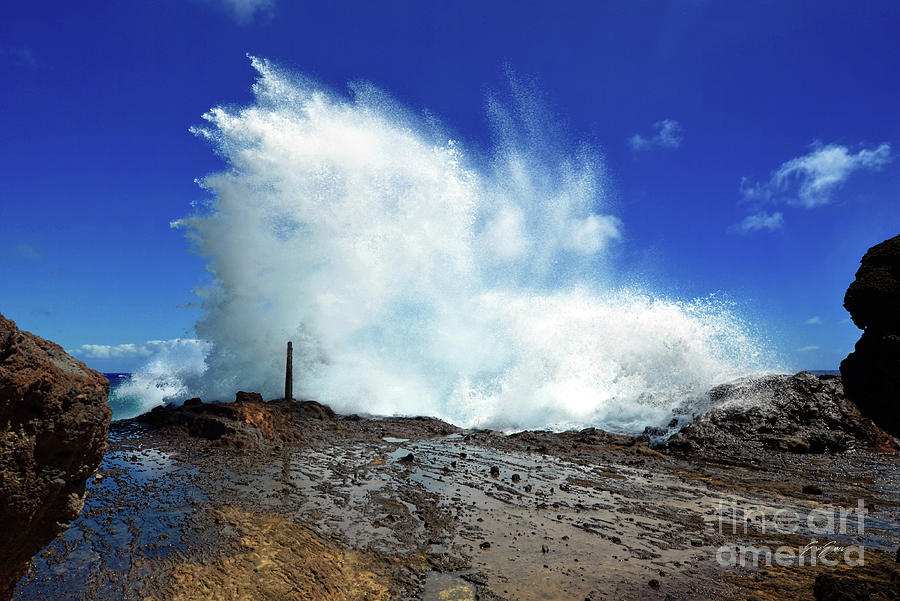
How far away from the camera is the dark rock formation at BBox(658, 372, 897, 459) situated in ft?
40.4

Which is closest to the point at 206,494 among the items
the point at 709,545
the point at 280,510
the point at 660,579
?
the point at 280,510

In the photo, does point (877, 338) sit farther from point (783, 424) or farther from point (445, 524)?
point (783, 424)

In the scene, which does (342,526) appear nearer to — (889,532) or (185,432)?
(889,532)

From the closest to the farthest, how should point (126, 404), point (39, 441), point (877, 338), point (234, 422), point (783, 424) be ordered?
point (39, 441) → point (877, 338) → point (234, 422) → point (783, 424) → point (126, 404)

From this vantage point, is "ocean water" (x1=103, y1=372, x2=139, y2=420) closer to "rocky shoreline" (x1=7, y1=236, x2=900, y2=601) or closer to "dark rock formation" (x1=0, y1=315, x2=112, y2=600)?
"rocky shoreline" (x1=7, y1=236, x2=900, y2=601)

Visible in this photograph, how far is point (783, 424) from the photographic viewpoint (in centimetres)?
1320

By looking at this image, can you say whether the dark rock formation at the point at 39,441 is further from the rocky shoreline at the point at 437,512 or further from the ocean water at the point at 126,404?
the ocean water at the point at 126,404

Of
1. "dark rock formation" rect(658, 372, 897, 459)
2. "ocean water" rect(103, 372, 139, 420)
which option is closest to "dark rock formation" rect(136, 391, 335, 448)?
"dark rock formation" rect(658, 372, 897, 459)

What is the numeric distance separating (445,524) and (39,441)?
17.2 ft

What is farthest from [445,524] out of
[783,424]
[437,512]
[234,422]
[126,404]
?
[126,404]

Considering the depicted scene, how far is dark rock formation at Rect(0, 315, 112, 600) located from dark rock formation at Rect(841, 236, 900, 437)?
274 inches

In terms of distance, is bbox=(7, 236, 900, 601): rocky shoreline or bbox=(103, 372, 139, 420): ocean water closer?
bbox=(7, 236, 900, 601): rocky shoreline

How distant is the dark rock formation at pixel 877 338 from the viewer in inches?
162

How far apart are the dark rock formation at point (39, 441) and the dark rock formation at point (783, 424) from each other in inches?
563
